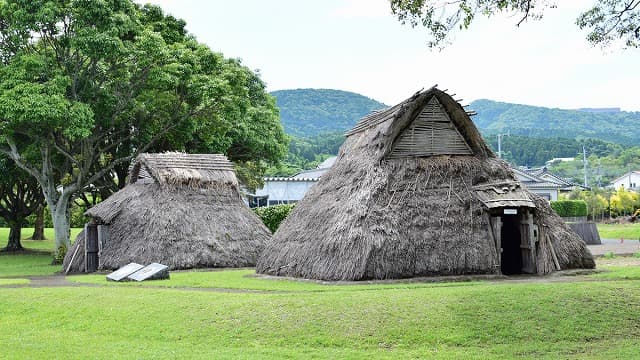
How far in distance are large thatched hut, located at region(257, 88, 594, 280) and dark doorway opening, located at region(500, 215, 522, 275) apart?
0.04m

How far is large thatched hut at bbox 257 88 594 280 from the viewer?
1892cm

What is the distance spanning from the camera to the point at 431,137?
2148 centimetres

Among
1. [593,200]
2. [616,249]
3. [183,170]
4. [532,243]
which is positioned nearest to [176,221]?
[183,170]

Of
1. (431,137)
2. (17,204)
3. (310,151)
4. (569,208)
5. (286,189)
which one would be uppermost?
(310,151)

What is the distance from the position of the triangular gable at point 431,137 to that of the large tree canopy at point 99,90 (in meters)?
12.7

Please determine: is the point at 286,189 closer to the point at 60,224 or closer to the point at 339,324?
the point at 60,224

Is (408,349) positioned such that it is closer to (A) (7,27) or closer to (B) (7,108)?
(B) (7,108)

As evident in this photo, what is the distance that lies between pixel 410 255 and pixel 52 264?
2020cm

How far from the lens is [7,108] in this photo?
26.5 m

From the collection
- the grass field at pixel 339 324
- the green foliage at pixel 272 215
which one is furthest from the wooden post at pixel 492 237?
the green foliage at pixel 272 215

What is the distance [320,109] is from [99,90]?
499 feet

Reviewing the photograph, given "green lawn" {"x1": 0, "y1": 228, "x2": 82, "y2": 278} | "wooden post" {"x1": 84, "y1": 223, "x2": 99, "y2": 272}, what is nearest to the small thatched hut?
"wooden post" {"x1": 84, "y1": 223, "x2": 99, "y2": 272}

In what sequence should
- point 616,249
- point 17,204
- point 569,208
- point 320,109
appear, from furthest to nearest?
point 320,109 → point 569,208 → point 17,204 → point 616,249

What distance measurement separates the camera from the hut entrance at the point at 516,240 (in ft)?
66.4
